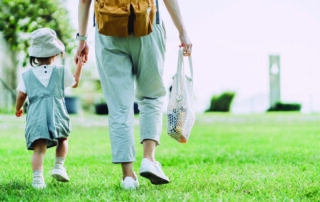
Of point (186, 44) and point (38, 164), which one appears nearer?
point (186, 44)

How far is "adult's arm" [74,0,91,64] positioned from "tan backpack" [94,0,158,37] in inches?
13.1

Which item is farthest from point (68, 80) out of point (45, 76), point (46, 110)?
point (46, 110)

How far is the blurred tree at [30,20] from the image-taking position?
50.4 feet

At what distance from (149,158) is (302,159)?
8.29 ft

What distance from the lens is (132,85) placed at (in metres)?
3.11

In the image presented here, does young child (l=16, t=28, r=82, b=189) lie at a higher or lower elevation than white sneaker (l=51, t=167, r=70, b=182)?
higher

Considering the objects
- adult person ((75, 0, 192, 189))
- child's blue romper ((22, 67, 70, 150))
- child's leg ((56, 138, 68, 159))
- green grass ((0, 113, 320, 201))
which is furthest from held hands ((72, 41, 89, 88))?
green grass ((0, 113, 320, 201))

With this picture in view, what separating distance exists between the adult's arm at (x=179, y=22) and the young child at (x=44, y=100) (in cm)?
87

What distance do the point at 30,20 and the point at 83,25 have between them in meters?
13.0

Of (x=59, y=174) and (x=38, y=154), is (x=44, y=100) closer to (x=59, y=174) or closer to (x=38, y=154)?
(x=38, y=154)

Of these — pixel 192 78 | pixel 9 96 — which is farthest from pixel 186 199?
pixel 9 96

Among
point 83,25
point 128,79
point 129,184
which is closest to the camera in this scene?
point 129,184

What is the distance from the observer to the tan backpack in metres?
2.82

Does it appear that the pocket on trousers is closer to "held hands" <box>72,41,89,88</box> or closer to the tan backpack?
the tan backpack
